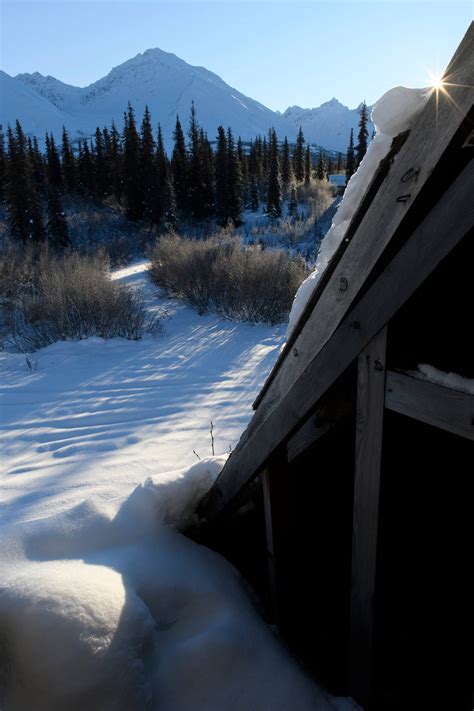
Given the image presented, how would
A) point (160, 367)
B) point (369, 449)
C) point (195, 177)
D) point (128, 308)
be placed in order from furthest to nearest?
1. point (195, 177)
2. point (128, 308)
3. point (160, 367)
4. point (369, 449)

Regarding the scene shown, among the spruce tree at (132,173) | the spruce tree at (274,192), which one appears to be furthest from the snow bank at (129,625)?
the spruce tree at (274,192)

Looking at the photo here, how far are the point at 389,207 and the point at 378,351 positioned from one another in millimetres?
393

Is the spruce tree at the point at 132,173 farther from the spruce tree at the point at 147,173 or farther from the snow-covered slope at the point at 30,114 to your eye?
the snow-covered slope at the point at 30,114

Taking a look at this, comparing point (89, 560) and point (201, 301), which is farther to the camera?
point (201, 301)

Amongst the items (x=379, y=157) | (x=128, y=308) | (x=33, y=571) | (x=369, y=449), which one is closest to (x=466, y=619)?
(x=369, y=449)

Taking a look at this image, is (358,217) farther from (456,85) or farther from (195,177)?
(195,177)

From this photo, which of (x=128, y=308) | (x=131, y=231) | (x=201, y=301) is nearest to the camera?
(x=128, y=308)

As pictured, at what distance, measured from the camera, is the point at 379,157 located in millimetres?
1192

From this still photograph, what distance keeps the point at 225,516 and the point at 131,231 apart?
30571 millimetres

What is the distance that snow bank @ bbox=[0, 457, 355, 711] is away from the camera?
1.34 meters

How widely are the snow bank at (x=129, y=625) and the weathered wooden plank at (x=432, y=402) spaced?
113 centimetres

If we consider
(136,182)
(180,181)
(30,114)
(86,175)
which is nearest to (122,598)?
(136,182)

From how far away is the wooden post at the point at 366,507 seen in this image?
1.32m

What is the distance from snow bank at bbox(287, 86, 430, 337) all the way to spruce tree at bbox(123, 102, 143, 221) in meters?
34.1
